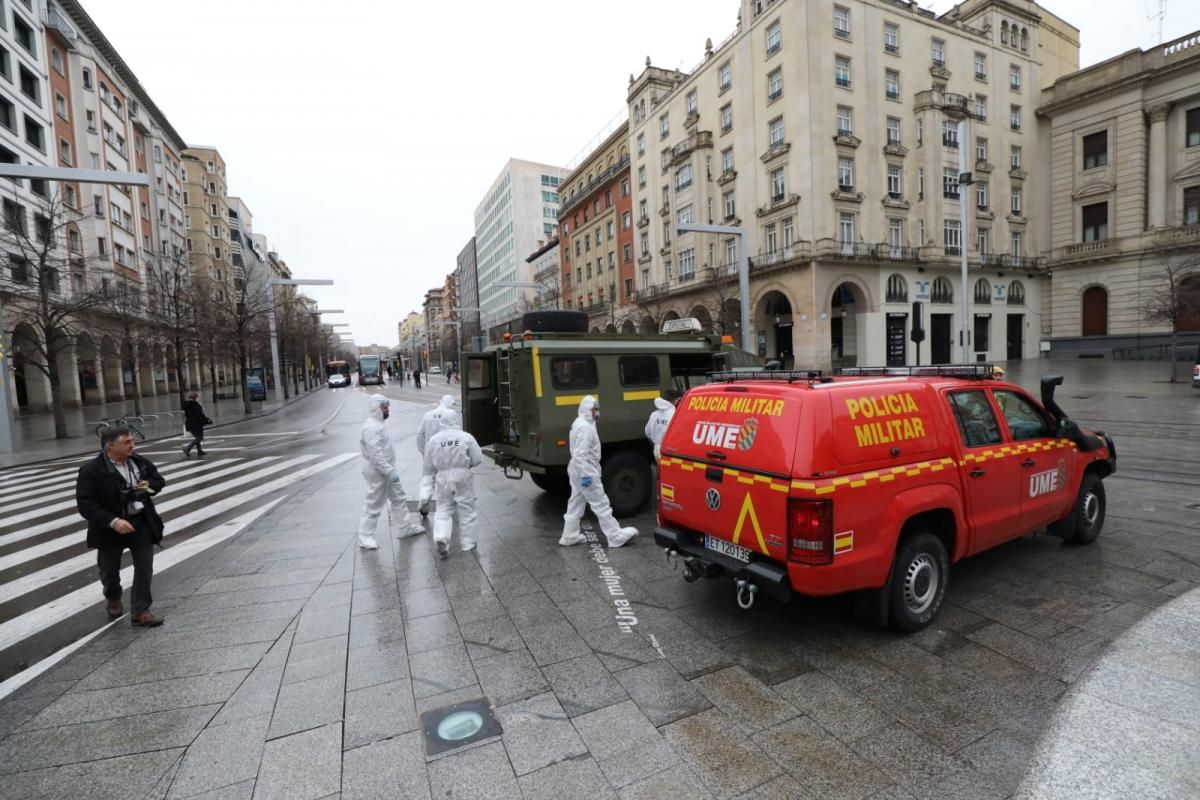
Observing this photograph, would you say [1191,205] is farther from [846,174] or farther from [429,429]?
[429,429]

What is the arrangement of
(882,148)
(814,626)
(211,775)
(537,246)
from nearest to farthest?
(211,775)
(814,626)
(882,148)
(537,246)

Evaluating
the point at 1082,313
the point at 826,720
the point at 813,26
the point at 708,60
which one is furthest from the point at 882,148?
the point at 826,720

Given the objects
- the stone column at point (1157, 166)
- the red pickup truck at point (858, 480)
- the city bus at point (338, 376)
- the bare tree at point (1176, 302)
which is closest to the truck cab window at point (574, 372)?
the red pickup truck at point (858, 480)

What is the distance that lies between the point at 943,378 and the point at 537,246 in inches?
3464

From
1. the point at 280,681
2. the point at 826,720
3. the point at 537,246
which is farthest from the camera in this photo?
the point at 537,246

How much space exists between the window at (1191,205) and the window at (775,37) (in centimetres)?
2610

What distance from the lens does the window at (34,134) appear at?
30.0m

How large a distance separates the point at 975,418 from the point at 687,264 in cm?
4034

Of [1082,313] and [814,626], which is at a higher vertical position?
[1082,313]

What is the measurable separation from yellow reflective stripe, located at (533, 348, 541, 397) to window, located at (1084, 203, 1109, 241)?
154ft

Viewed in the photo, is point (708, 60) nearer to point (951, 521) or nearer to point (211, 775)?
point (951, 521)

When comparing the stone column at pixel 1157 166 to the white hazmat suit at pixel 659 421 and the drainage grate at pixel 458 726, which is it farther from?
the drainage grate at pixel 458 726

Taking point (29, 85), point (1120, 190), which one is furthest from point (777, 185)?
point (29, 85)

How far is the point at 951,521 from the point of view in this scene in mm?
4383
